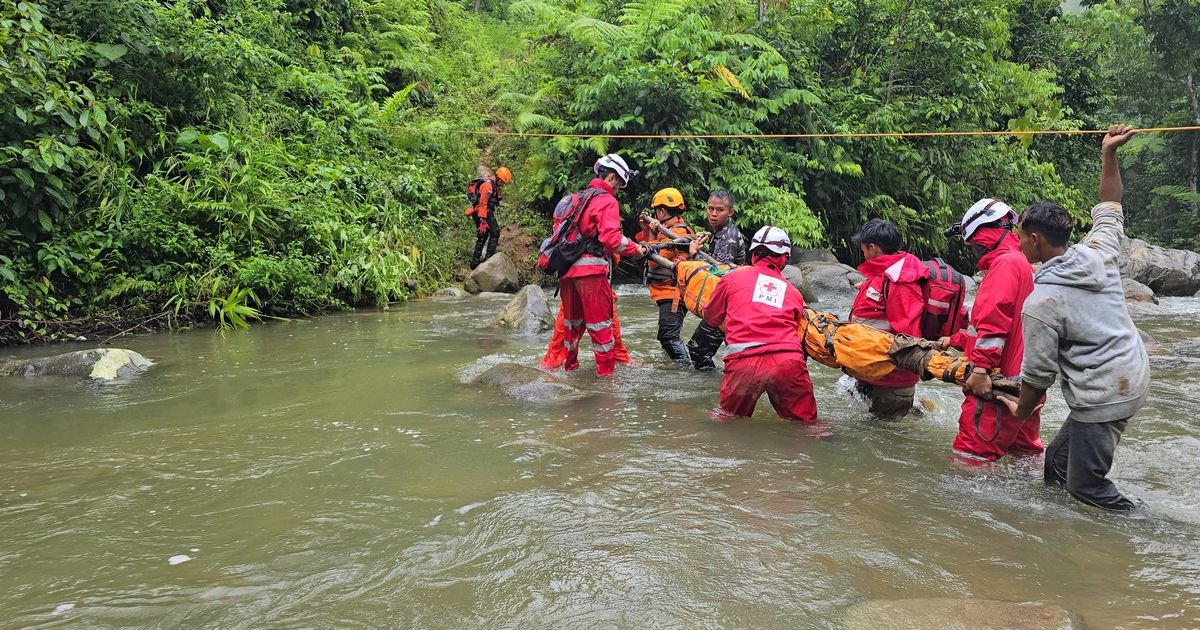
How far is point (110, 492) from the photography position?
4.05m

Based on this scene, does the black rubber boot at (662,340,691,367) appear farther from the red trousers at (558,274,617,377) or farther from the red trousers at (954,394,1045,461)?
the red trousers at (954,394,1045,461)

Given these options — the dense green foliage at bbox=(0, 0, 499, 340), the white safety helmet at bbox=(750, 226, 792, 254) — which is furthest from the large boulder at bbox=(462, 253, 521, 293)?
the white safety helmet at bbox=(750, 226, 792, 254)

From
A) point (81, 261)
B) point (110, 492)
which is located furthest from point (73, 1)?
point (110, 492)

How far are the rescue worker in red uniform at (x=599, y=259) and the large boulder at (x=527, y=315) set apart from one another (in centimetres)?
297

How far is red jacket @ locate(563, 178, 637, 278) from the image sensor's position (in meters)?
6.43

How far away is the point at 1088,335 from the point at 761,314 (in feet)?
6.69

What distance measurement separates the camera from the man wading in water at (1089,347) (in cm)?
342

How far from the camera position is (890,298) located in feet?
16.3

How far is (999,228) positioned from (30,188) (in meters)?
9.47

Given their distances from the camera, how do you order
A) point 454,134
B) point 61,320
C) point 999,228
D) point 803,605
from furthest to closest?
point 454,134 → point 61,320 → point 999,228 → point 803,605

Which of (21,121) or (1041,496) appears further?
(21,121)

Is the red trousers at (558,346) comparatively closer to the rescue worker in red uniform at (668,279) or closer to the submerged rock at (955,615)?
the rescue worker in red uniform at (668,279)

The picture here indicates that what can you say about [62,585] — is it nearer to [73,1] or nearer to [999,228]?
[999,228]

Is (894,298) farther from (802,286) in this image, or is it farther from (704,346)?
(802,286)
